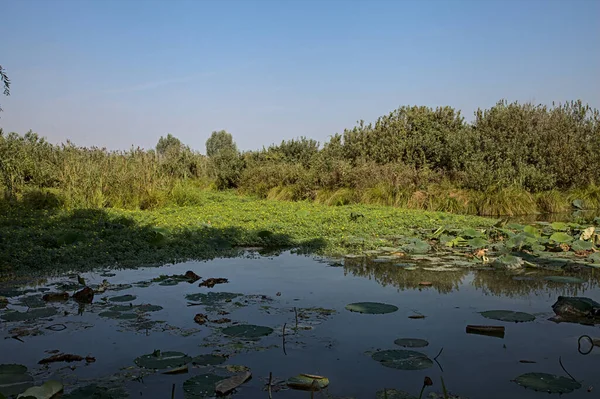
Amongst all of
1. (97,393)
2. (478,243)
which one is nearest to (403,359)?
(97,393)

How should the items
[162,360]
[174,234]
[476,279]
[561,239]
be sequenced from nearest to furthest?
[162,360] < [476,279] < [561,239] < [174,234]

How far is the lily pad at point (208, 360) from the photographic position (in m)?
2.78

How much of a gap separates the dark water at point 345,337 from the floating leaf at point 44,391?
176mm

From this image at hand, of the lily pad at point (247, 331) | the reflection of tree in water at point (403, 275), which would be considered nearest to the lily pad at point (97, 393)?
the lily pad at point (247, 331)

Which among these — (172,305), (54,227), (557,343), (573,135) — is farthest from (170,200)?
(573,135)

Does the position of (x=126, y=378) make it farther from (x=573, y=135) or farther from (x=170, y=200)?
(x=573, y=135)

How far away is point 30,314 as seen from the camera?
375 cm

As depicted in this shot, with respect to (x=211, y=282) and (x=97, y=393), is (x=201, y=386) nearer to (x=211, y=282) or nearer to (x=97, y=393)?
(x=97, y=393)

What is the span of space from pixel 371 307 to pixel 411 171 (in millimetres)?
11420

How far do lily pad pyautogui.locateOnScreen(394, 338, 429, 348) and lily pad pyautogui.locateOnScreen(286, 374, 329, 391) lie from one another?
742 mm

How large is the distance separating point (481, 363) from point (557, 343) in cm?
72

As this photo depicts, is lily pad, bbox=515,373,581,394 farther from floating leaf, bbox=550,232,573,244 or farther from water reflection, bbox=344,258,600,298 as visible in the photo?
floating leaf, bbox=550,232,573,244

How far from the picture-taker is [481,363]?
281 cm

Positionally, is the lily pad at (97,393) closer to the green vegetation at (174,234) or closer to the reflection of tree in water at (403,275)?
the reflection of tree in water at (403,275)
